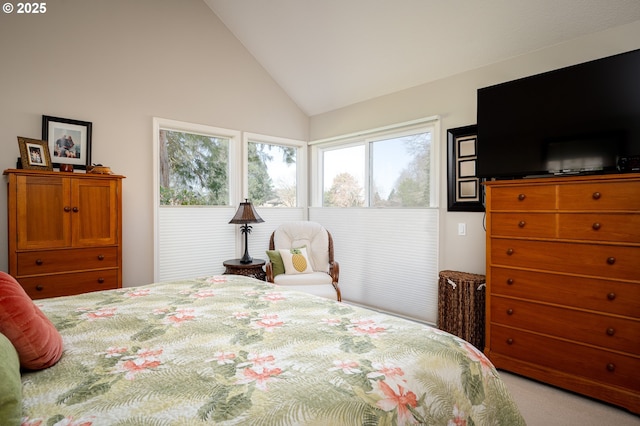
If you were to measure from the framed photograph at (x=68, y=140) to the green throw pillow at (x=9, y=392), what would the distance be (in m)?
2.61

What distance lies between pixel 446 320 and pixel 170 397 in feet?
8.85

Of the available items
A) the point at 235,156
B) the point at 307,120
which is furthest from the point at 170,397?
the point at 307,120

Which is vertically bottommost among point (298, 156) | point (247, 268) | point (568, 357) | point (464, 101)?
point (568, 357)

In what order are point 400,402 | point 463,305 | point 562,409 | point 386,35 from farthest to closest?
point 386,35
point 463,305
point 562,409
point 400,402

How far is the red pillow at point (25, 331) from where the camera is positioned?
1.06m

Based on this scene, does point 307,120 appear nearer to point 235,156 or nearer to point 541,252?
point 235,156

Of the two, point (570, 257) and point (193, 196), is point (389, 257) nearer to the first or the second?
point (570, 257)

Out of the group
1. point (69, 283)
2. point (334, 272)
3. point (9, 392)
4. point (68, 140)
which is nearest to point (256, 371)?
point (9, 392)

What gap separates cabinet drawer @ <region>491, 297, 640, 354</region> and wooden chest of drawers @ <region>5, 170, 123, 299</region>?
10.2 feet

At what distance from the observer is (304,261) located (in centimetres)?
379

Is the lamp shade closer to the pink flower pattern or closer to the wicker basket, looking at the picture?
the wicker basket

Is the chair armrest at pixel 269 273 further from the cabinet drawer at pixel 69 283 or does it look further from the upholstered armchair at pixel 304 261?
the cabinet drawer at pixel 69 283

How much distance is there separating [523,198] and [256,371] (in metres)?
2.29

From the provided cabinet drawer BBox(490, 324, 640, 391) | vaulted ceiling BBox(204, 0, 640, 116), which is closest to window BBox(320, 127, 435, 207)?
vaulted ceiling BBox(204, 0, 640, 116)
